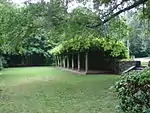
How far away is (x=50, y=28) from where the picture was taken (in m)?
13.5

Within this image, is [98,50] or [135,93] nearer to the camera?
[135,93]

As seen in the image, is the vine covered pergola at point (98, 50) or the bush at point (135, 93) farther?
the vine covered pergola at point (98, 50)

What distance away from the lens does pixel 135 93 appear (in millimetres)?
4105

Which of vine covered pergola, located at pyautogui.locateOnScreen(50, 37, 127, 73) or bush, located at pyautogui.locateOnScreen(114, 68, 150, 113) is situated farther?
vine covered pergola, located at pyautogui.locateOnScreen(50, 37, 127, 73)

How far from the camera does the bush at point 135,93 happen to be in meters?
4.00

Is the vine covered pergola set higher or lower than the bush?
higher

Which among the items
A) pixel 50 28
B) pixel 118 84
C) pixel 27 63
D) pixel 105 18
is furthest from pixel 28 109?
pixel 27 63

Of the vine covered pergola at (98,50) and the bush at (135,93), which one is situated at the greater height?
the vine covered pergola at (98,50)

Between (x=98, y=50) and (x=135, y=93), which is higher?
(x=98, y=50)

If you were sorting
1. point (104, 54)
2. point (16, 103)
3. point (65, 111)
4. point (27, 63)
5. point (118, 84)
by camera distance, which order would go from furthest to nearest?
1. point (27, 63)
2. point (104, 54)
3. point (16, 103)
4. point (65, 111)
5. point (118, 84)

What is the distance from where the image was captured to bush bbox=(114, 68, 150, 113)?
4004mm

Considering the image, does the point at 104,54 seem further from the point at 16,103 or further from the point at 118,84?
the point at 118,84

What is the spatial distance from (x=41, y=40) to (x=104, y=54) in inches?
752

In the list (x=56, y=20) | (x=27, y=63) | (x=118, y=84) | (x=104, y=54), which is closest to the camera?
(x=118, y=84)
